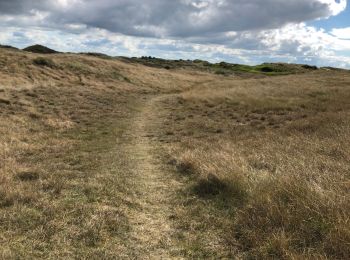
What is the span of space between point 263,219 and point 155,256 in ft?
6.37

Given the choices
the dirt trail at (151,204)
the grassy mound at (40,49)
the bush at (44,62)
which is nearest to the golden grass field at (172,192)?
the dirt trail at (151,204)

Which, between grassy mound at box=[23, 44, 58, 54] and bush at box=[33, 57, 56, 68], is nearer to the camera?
bush at box=[33, 57, 56, 68]

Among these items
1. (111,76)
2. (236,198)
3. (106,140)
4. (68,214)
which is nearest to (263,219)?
(236,198)

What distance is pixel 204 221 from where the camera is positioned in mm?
6824

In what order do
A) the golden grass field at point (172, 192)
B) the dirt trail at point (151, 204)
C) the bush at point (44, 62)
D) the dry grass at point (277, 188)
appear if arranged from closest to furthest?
the dry grass at point (277, 188)
the golden grass field at point (172, 192)
the dirt trail at point (151, 204)
the bush at point (44, 62)

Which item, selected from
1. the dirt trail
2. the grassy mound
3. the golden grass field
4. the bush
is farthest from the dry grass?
the grassy mound

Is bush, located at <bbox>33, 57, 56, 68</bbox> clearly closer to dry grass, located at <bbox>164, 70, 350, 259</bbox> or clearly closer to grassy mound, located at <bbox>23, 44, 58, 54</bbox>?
dry grass, located at <bbox>164, 70, 350, 259</bbox>

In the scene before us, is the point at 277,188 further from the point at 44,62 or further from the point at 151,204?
the point at 44,62

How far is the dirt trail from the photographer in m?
5.82

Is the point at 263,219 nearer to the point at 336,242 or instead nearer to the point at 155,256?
the point at 336,242

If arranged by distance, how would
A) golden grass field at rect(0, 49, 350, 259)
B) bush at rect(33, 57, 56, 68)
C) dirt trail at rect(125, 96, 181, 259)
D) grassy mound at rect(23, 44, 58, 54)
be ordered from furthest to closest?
grassy mound at rect(23, 44, 58, 54)
bush at rect(33, 57, 56, 68)
dirt trail at rect(125, 96, 181, 259)
golden grass field at rect(0, 49, 350, 259)

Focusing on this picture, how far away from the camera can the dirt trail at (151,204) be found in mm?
5820

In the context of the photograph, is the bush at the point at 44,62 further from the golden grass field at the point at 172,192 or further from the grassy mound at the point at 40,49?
the grassy mound at the point at 40,49

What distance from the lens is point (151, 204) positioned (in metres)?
7.80
